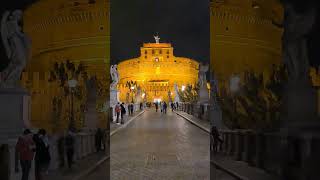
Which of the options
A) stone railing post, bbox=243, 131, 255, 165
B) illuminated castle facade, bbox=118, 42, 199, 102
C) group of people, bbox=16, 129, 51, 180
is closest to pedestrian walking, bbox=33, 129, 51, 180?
group of people, bbox=16, 129, 51, 180

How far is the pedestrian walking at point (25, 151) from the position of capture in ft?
13.2

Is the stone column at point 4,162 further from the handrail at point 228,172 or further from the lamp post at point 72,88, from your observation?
the handrail at point 228,172

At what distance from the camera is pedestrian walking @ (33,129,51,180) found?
422 cm

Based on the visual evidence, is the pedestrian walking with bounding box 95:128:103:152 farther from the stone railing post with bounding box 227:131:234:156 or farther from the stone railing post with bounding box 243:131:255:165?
the stone railing post with bounding box 243:131:255:165

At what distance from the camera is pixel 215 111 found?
4.94m

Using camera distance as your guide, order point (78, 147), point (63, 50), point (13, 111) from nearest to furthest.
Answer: point (13, 111), point (78, 147), point (63, 50)

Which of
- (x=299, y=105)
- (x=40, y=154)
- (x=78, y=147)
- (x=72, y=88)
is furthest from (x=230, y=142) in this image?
(x=40, y=154)

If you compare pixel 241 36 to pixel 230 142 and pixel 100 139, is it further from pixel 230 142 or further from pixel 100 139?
pixel 100 139

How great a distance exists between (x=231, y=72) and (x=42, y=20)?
210 centimetres

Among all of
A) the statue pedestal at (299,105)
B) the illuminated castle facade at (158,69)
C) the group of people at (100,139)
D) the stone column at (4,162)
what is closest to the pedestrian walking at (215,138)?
the statue pedestal at (299,105)

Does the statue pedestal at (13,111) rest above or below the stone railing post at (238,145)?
above

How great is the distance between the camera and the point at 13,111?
424 centimetres

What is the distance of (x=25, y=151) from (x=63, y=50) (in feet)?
4.18

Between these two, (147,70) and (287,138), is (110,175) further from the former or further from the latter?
(147,70)
